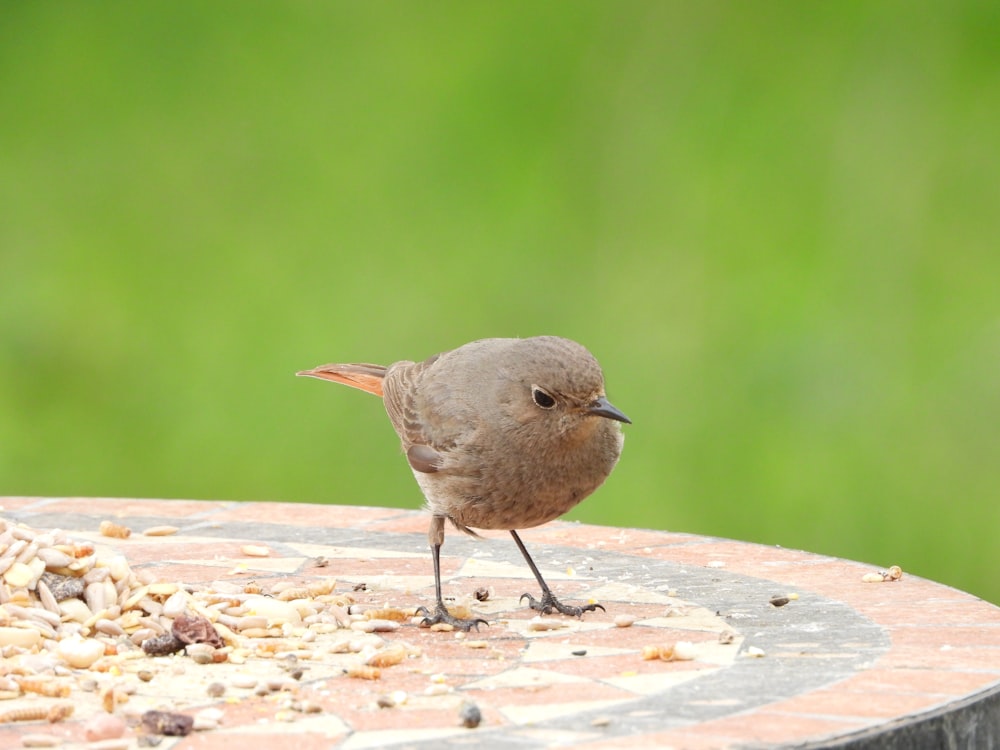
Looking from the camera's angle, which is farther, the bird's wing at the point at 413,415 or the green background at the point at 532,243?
the green background at the point at 532,243

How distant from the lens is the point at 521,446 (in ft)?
13.4

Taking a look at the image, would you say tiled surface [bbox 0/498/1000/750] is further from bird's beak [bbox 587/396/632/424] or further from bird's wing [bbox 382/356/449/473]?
bird's beak [bbox 587/396/632/424]

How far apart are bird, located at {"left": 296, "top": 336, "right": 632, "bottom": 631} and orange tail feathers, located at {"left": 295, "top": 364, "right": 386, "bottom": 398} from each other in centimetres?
104

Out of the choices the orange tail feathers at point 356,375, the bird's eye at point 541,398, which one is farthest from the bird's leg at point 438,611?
the orange tail feathers at point 356,375

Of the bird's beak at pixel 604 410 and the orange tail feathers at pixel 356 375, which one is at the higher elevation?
the orange tail feathers at pixel 356 375

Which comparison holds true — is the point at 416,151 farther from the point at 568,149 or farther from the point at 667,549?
the point at 667,549

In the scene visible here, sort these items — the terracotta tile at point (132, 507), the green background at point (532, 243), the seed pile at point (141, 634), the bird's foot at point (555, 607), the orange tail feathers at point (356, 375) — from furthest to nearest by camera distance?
the green background at point (532, 243) → the terracotta tile at point (132, 507) → the orange tail feathers at point (356, 375) → the bird's foot at point (555, 607) → the seed pile at point (141, 634)

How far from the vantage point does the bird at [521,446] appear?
13.3 feet

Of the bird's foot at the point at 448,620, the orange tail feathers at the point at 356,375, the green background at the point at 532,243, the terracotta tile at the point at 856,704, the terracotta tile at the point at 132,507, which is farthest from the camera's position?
the green background at the point at 532,243

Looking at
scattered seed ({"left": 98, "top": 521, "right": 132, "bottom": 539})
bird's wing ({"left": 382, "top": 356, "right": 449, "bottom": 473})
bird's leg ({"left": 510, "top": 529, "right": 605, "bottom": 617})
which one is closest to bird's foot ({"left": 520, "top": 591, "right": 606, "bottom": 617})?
bird's leg ({"left": 510, "top": 529, "right": 605, "bottom": 617})

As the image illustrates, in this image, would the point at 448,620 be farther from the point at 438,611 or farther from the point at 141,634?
the point at 141,634

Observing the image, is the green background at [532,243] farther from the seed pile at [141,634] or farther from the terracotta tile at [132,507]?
the seed pile at [141,634]

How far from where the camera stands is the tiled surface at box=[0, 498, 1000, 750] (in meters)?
2.74

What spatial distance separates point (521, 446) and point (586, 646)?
28.1 inches
